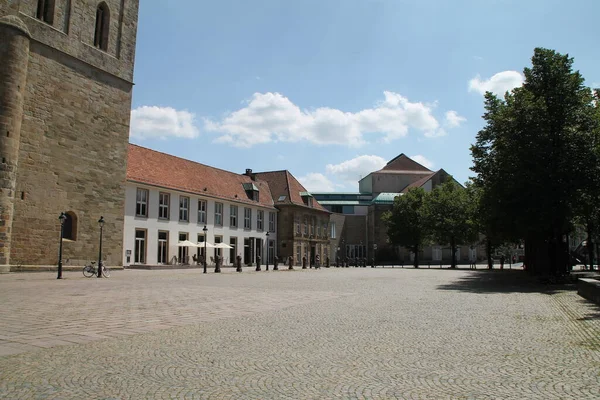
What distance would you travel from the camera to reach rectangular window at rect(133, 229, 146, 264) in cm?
3922

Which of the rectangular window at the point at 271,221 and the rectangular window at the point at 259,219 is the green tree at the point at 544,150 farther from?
the rectangular window at the point at 271,221

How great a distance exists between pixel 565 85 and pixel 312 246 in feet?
152

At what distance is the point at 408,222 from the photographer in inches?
2436

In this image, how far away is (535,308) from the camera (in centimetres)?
A: 1257

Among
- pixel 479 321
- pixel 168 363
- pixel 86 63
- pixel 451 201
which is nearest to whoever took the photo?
pixel 168 363

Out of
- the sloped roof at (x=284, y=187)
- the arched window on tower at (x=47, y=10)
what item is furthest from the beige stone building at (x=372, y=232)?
the arched window on tower at (x=47, y=10)

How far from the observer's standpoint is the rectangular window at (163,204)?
41938 millimetres

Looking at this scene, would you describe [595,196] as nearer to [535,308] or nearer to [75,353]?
[535,308]

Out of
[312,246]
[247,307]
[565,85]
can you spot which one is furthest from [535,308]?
[312,246]

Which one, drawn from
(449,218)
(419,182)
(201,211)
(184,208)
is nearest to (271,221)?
(201,211)

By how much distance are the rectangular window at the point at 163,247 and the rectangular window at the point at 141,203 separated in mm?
2503

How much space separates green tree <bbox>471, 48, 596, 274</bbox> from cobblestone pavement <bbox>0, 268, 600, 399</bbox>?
10.4 m

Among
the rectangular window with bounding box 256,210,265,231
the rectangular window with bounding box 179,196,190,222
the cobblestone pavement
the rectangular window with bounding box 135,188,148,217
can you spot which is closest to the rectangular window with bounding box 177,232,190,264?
the rectangular window with bounding box 179,196,190,222

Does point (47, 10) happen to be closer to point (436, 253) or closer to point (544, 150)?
point (544, 150)
